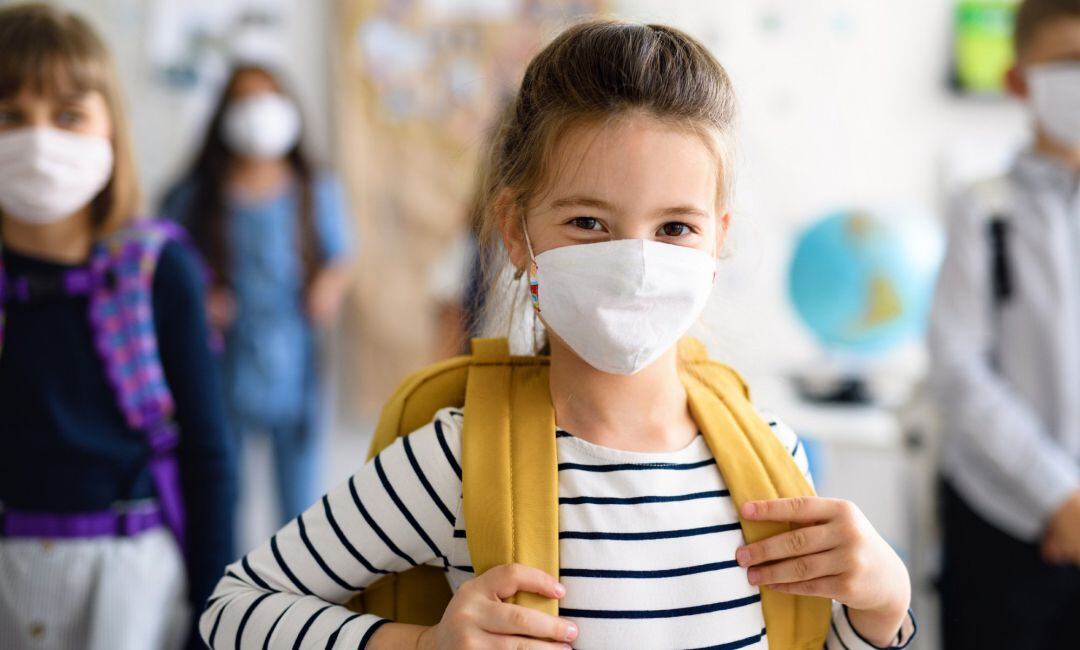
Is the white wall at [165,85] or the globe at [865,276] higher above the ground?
the white wall at [165,85]

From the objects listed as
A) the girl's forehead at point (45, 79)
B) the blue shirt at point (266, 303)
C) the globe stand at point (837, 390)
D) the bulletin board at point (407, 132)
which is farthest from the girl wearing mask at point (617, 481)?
the bulletin board at point (407, 132)

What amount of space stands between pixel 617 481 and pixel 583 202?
Result: 0.27 m

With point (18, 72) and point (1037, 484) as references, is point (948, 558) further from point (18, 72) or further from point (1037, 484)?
point (18, 72)

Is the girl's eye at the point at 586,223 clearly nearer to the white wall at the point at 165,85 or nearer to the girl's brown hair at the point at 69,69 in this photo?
the girl's brown hair at the point at 69,69

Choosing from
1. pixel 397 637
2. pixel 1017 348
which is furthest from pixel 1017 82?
pixel 397 637

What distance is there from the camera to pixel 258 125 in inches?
107

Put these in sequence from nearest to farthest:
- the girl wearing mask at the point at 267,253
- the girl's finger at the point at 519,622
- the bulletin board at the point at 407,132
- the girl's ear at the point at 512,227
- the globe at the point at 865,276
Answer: the girl's finger at the point at 519,622, the girl's ear at the point at 512,227, the globe at the point at 865,276, the girl wearing mask at the point at 267,253, the bulletin board at the point at 407,132

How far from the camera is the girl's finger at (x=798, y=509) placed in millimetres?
786

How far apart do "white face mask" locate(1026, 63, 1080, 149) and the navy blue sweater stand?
147 cm

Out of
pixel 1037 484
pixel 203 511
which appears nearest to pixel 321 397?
pixel 203 511

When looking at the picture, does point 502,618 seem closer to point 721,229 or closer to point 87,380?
point 721,229

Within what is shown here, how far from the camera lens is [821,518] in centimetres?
79

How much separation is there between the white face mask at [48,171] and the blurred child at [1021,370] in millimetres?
1447

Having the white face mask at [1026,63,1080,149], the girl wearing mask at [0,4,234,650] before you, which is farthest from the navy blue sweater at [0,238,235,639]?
the white face mask at [1026,63,1080,149]
